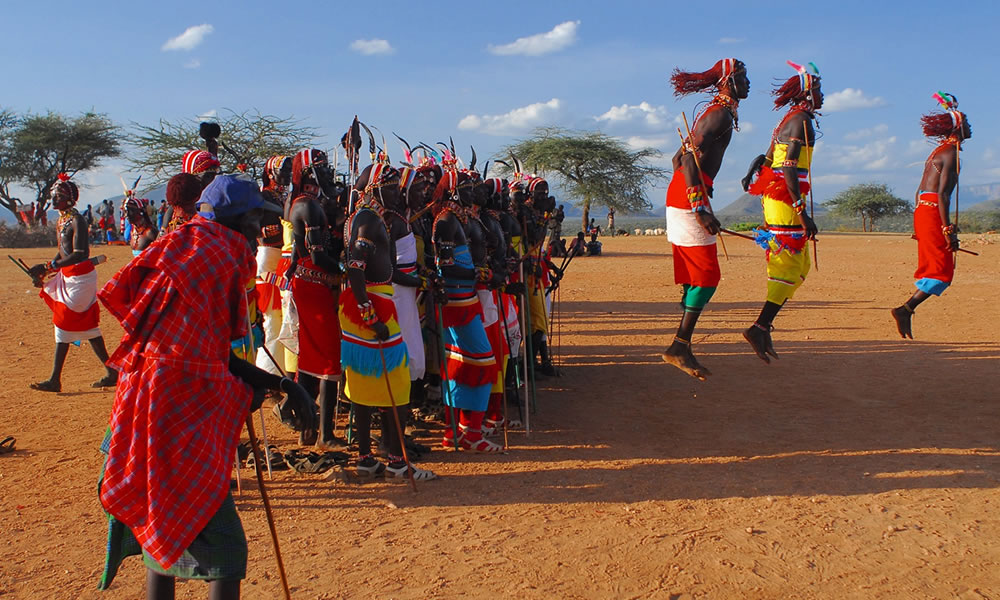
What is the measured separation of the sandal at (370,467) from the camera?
5.61m

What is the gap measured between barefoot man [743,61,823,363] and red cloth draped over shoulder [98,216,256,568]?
5175mm

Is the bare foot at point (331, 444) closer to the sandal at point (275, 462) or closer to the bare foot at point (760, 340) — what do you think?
the sandal at point (275, 462)

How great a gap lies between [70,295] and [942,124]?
9.08 m

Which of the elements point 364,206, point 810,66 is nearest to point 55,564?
point 364,206

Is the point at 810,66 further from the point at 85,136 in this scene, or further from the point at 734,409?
the point at 85,136

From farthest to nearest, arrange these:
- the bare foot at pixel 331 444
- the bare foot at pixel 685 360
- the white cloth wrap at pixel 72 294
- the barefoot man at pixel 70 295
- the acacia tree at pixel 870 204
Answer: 1. the acacia tree at pixel 870 204
2. the white cloth wrap at pixel 72 294
3. the barefoot man at pixel 70 295
4. the bare foot at pixel 685 360
5. the bare foot at pixel 331 444

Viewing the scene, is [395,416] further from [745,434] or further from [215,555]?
[745,434]

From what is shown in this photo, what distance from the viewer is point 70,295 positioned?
8.28 m

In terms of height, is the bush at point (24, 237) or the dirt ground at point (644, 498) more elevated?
the bush at point (24, 237)

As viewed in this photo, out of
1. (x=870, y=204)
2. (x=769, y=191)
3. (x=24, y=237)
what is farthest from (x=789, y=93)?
(x=870, y=204)

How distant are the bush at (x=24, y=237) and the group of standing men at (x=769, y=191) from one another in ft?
113

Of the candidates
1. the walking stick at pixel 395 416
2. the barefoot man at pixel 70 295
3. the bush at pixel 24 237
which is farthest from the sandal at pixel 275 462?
the bush at pixel 24 237

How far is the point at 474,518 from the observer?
4898 mm

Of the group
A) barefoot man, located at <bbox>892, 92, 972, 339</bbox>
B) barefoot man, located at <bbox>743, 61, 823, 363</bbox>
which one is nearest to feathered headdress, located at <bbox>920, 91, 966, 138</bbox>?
barefoot man, located at <bbox>892, 92, 972, 339</bbox>
